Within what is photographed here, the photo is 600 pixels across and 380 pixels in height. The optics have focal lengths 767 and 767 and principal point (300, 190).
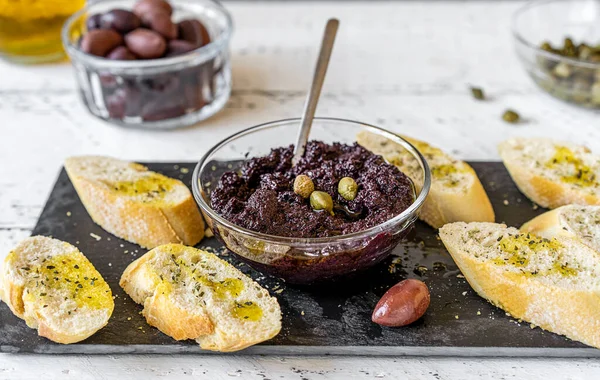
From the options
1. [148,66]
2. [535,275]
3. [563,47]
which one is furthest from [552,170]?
[148,66]

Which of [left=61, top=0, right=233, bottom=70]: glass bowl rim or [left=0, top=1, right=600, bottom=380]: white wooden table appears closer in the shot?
[left=61, top=0, right=233, bottom=70]: glass bowl rim

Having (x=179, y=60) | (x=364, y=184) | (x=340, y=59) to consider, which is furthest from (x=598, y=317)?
(x=340, y=59)

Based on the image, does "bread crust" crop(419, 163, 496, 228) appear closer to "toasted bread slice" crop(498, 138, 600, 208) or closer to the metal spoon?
"toasted bread slice" crop(498, 138, 600, 208)

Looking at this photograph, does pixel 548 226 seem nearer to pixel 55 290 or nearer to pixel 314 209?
pixel 314 209

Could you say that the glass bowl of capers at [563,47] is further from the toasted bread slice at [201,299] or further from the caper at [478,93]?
the toasted bread slice at [201,299]

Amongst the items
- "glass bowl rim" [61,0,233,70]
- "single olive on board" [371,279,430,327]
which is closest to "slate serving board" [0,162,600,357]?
"single olive on board" [371,279,430,327]

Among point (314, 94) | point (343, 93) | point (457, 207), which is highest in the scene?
point (314, 94)
